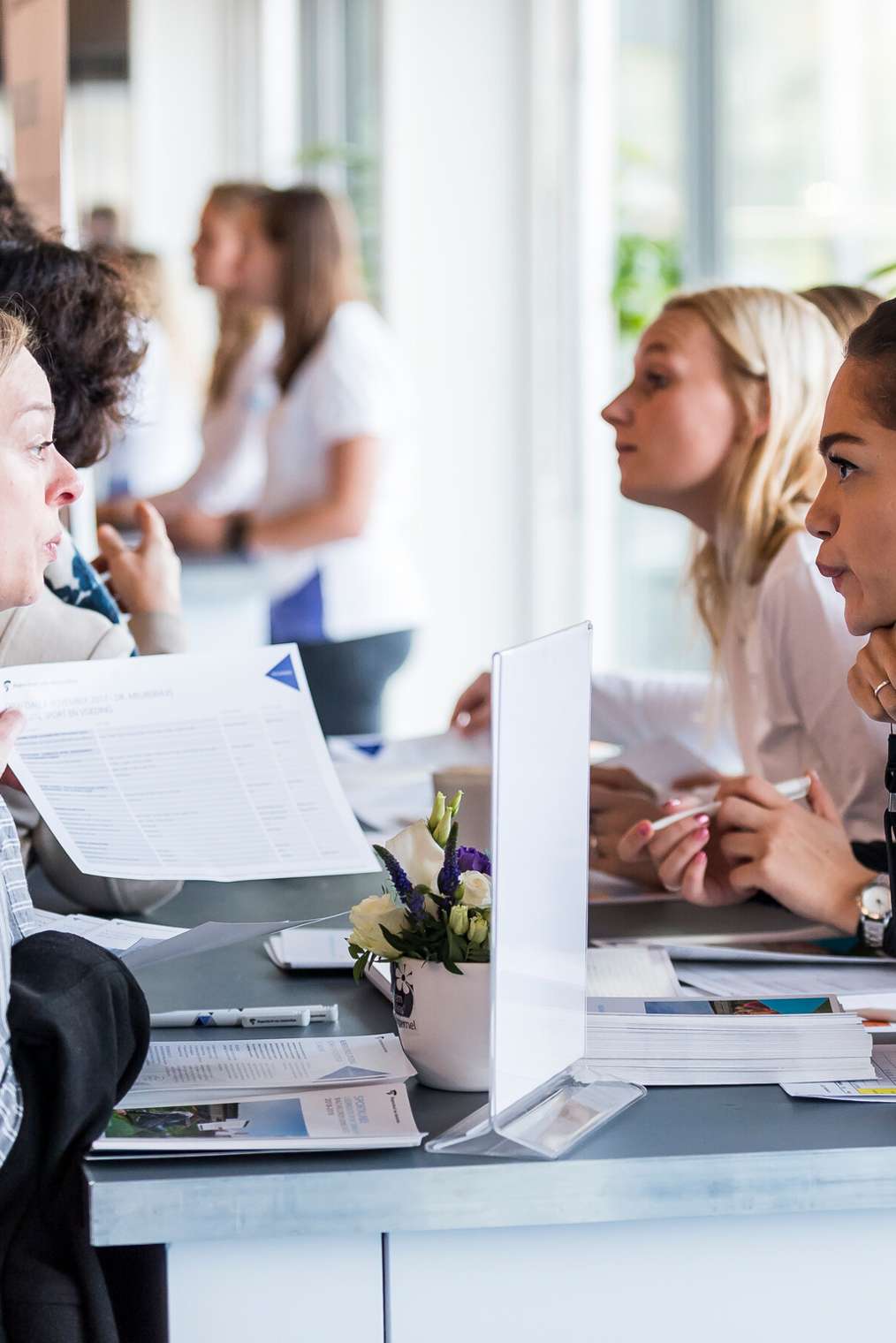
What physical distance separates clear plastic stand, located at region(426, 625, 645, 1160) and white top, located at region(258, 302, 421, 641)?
2340mm

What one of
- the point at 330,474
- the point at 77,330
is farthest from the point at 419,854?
the point at 330,474

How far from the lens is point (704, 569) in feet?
6.59

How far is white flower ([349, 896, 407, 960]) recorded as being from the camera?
40.4 inches

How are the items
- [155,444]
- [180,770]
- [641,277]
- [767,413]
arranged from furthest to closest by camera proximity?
1. [155,444]
2. [641,277]
3. [767,413]
4. [180,770]

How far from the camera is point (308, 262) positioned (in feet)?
11.3

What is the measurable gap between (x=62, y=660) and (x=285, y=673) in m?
0.34

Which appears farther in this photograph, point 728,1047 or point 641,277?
point 641,277

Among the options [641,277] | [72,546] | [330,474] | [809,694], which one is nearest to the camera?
[72,546]

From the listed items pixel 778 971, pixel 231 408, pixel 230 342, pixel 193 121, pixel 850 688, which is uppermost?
pixel 193 121

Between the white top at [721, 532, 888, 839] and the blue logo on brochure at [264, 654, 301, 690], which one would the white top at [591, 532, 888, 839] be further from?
the blue logo on brochure at [264, 654, 301, 690]

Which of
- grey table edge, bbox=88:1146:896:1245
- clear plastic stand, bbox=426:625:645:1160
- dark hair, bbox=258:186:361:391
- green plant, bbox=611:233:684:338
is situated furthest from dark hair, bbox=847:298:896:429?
green plant, bbox=611:233:684:338

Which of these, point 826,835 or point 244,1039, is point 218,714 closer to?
point 244,1039

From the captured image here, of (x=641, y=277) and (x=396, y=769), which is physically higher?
(x=641, y=277)

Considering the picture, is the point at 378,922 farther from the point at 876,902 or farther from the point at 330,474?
the point at 330,474
